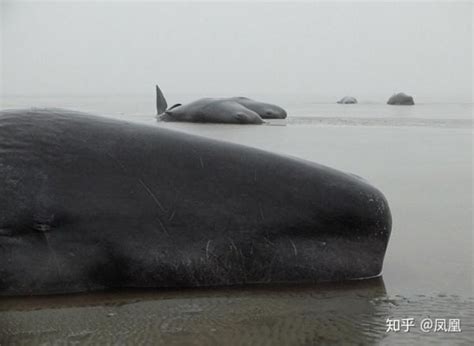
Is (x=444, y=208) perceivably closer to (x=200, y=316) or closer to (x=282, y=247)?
(x=282, y=247)

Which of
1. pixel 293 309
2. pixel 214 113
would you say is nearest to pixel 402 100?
pixel 214 113

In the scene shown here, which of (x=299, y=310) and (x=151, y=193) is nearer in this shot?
(x=299, y=310)

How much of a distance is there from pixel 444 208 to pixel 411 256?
4.96ft

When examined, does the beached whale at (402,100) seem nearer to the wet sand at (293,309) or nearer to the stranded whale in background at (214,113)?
the stranded whale in background at (214,113)

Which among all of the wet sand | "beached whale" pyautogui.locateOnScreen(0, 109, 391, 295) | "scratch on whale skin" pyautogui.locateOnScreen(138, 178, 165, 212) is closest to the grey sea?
the wet sand

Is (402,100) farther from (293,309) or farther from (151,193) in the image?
Answer: (293,309)

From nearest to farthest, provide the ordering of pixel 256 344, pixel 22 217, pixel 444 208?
pixel 256 344 → pixel 22 217 → pixel 444 208

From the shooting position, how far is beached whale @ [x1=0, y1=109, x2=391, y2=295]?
3.74 metres

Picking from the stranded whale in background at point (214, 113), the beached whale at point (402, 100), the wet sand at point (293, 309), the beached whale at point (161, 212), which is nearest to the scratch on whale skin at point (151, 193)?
the beached whale at point (161, 212)

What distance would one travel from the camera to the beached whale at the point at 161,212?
12.3 ft

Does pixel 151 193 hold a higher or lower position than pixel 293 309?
higher

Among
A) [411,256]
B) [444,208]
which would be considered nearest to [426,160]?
[444,208]

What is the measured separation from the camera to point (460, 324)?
3.23 m

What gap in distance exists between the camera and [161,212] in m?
3.95
